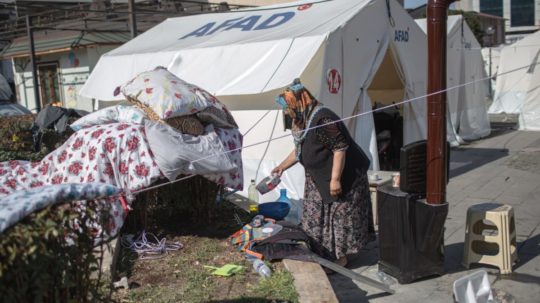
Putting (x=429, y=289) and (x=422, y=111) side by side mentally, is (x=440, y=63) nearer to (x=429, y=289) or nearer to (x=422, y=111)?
(x=429, y=289)

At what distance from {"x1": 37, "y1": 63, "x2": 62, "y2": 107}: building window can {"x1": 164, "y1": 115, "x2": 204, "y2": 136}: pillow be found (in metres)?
14.7

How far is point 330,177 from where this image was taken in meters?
4.71

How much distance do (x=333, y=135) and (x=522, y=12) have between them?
2275 inches

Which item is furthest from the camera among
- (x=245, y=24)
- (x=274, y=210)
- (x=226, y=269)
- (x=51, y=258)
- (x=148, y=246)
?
(x=245, y=24)

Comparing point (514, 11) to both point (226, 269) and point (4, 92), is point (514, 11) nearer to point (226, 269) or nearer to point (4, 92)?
point (4, 92)

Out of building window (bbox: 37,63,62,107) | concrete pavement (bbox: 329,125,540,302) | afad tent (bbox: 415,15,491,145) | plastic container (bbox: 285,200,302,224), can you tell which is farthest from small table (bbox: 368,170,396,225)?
building window (bbox: 37,63,62,107)

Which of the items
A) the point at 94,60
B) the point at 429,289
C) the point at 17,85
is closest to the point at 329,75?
the point at 429,289

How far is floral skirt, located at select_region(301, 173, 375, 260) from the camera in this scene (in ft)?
15.6

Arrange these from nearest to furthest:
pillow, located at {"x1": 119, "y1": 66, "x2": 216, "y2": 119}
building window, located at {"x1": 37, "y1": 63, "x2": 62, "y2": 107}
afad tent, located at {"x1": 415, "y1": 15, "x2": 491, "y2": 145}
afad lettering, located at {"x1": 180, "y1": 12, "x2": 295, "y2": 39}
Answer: pillow, located at {"x1": 119, "y1": 66, "x2": 216, "y2": 119} < afad lettering, located at {"x1": 180, "y1": 12, "x2": 295, "y2": 39} < afad tent, located at {"x1": 415, "y1": 15, "x2": 491, "y2": 145} < building window, located at {"x1": 37, "y1": 63, "x2": 62, "y2": 107}

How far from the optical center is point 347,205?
186 inches

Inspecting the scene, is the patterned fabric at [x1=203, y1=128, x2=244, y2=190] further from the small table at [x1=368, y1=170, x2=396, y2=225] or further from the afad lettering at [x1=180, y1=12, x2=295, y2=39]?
the afad lettering at [x1=180, y1=12, x2=295, y2=39]

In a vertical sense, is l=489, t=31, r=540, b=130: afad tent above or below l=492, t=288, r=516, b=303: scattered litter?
above

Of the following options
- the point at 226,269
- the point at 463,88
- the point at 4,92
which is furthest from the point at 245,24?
the point at 4,92

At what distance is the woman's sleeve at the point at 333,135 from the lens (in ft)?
15.1
